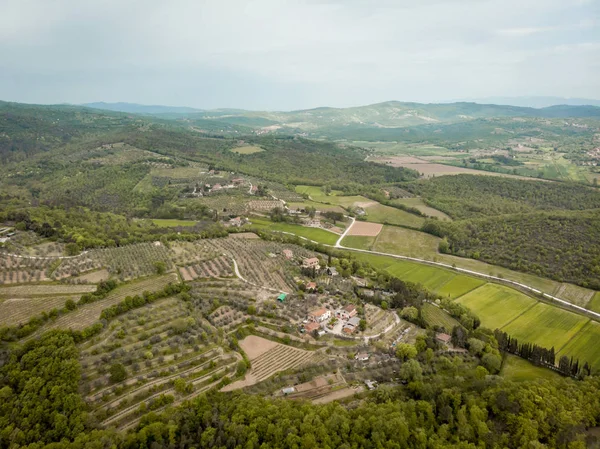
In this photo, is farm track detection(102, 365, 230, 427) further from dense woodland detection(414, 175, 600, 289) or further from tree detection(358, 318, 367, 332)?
dense woodland detection(414, 175, 600, 289)

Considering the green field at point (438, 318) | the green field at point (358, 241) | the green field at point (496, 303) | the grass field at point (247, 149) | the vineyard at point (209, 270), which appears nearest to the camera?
the green field at point (438, 318)

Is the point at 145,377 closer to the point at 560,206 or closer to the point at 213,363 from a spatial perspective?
the point at 213,363

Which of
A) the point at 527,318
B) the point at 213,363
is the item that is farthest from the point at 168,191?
the point at 527,318

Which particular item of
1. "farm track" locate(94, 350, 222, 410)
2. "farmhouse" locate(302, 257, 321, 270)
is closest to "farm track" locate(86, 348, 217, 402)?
"farm track" locate(94, 350, 222, 410)

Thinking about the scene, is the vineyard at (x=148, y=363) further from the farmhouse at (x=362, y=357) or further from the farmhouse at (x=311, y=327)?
the farmhouse at (x=362, y=357)

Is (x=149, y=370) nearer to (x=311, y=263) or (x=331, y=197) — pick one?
(x=311, y=263)

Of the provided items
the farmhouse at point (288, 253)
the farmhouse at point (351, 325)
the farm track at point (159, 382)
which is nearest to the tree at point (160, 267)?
the farm track at point (159, 382)
